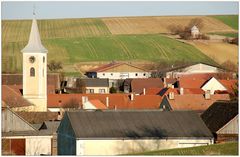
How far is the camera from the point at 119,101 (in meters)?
56.5

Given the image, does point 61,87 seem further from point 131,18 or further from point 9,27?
point 131,18

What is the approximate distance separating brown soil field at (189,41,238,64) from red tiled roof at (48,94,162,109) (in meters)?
35.1

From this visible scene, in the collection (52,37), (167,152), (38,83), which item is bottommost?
(167,152)

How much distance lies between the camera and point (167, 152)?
85.7ft

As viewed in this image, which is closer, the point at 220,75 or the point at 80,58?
the point at 220,75

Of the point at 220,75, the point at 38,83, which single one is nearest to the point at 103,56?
the point at 220,75

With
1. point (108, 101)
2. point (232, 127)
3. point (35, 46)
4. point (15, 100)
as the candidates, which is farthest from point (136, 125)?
point (35, 46)

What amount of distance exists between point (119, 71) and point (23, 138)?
6059 centimetres

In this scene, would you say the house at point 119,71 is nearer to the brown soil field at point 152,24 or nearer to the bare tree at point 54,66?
the bare tree at point 54,66

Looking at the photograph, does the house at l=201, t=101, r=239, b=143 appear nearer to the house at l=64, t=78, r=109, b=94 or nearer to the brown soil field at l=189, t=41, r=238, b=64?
the house at l=64, t=78, r=109, b=94

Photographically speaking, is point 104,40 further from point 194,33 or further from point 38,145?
point 38,145

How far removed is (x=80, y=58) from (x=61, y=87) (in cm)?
2209

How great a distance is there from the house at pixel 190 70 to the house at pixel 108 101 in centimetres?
2665

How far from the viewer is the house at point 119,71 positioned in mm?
91312
